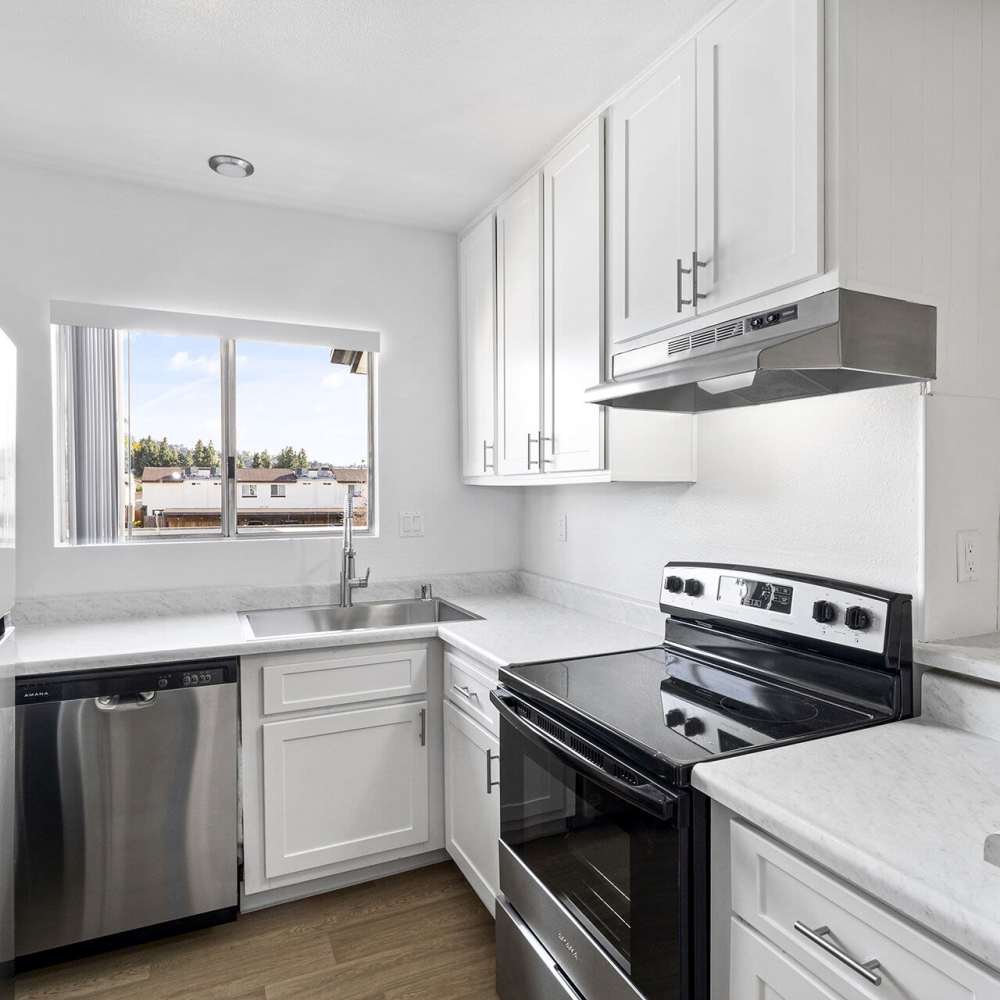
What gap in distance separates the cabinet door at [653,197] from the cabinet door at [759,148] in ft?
0.19

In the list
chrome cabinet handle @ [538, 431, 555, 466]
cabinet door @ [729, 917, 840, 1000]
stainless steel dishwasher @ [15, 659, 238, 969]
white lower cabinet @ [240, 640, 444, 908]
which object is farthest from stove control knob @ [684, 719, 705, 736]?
stainless steel dishwasher @ [15, 659, 238, 969]

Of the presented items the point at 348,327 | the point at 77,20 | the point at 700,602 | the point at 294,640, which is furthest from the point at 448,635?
the point at 77,20

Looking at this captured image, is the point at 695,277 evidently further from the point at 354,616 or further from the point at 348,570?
the point at 354,616

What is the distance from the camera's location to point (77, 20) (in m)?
1.64

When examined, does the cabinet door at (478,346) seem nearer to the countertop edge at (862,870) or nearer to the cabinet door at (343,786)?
the cabinet door at (343,786)

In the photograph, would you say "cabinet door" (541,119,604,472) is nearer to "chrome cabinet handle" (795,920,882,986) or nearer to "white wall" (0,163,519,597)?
"white wall" (0,163,519,597)

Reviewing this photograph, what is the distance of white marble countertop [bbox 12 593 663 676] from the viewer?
198cm

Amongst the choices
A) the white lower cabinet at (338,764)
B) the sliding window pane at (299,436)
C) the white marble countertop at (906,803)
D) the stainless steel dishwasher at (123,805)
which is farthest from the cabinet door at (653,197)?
the stainless steel dishwasher at (123,805)

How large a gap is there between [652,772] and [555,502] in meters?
1.72

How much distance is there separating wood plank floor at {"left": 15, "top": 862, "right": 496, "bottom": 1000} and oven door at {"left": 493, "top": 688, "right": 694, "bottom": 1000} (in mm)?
275

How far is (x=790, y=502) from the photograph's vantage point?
5.82ft

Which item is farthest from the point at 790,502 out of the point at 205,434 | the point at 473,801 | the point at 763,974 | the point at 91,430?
the point at 91,430

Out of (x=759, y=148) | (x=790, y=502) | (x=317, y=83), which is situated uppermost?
(x=317, y=83)

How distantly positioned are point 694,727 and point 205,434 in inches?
84.9
